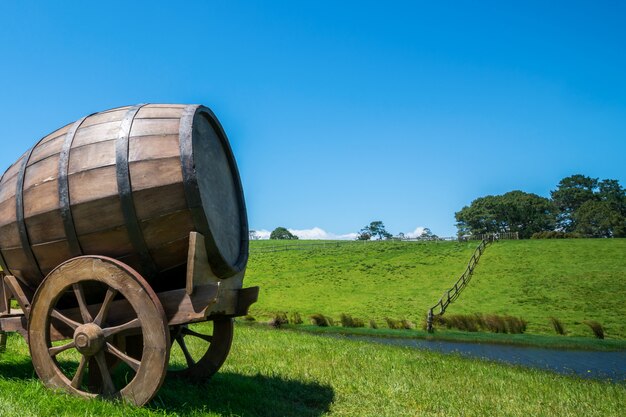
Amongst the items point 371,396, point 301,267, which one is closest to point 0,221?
point 371,396

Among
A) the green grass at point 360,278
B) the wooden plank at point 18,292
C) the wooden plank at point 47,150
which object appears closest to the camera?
the wooden plank at point 47,150

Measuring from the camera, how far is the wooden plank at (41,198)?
4992 mm

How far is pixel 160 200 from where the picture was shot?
4809mm

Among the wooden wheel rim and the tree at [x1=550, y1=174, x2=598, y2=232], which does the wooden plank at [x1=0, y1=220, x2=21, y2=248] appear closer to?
the wooden wheel rim

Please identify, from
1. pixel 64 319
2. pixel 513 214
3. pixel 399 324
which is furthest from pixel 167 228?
pixel 513 214

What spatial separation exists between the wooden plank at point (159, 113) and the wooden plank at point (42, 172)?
100 cm

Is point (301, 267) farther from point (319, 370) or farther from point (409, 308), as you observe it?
point (319, 370)

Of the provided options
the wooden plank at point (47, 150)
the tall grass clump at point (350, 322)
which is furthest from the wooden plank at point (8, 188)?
the tall grass clump at point (350, 322)

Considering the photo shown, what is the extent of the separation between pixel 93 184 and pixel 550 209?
100098mm

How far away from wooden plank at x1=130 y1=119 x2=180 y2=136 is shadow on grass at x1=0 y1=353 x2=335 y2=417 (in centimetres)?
274

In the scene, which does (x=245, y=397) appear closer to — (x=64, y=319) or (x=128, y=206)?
(x=64, y=319)

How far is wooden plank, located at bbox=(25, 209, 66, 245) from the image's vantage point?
4973 millimetres

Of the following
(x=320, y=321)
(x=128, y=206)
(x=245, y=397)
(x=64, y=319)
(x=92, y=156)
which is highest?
(x=92, y=156)

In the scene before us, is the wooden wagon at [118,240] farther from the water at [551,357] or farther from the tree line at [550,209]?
the tree line at [550,209]
